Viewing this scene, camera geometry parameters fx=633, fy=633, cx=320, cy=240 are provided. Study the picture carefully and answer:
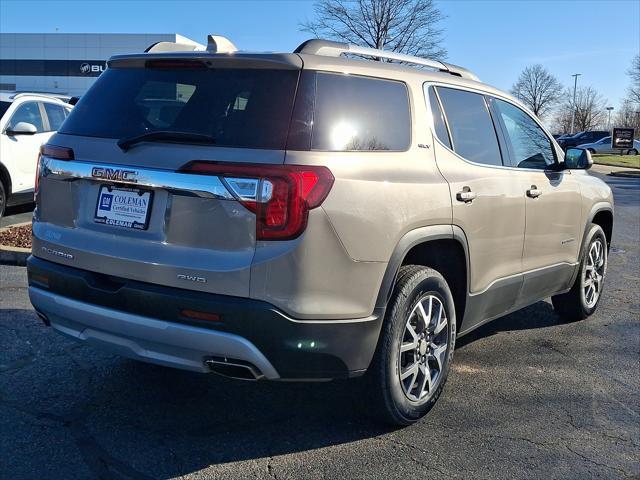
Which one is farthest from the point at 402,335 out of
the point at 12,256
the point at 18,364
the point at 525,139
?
the point at 12,256

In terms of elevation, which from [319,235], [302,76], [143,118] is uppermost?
[302,76]

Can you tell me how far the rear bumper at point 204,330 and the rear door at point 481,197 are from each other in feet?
3.54

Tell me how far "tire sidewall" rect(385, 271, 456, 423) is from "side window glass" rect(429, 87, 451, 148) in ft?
2.76

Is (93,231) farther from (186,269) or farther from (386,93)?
(386,93)

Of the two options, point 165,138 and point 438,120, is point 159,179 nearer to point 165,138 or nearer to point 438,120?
point 165,138

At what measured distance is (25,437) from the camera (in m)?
3.22

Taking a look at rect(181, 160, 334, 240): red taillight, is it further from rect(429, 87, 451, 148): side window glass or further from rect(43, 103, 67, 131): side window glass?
rect(43, 103, 67, 131): side window glass

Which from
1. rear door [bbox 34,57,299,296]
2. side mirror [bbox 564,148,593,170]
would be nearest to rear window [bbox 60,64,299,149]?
rear door [bbox 34,57,299,296]

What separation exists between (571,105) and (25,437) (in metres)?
88.7

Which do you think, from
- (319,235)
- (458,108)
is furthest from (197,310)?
(458,108)

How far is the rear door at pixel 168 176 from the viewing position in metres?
2.87

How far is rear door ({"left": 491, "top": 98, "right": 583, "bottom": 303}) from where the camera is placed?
15.0ft

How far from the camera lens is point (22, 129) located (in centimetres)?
922

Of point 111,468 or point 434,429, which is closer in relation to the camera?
point 111,468
